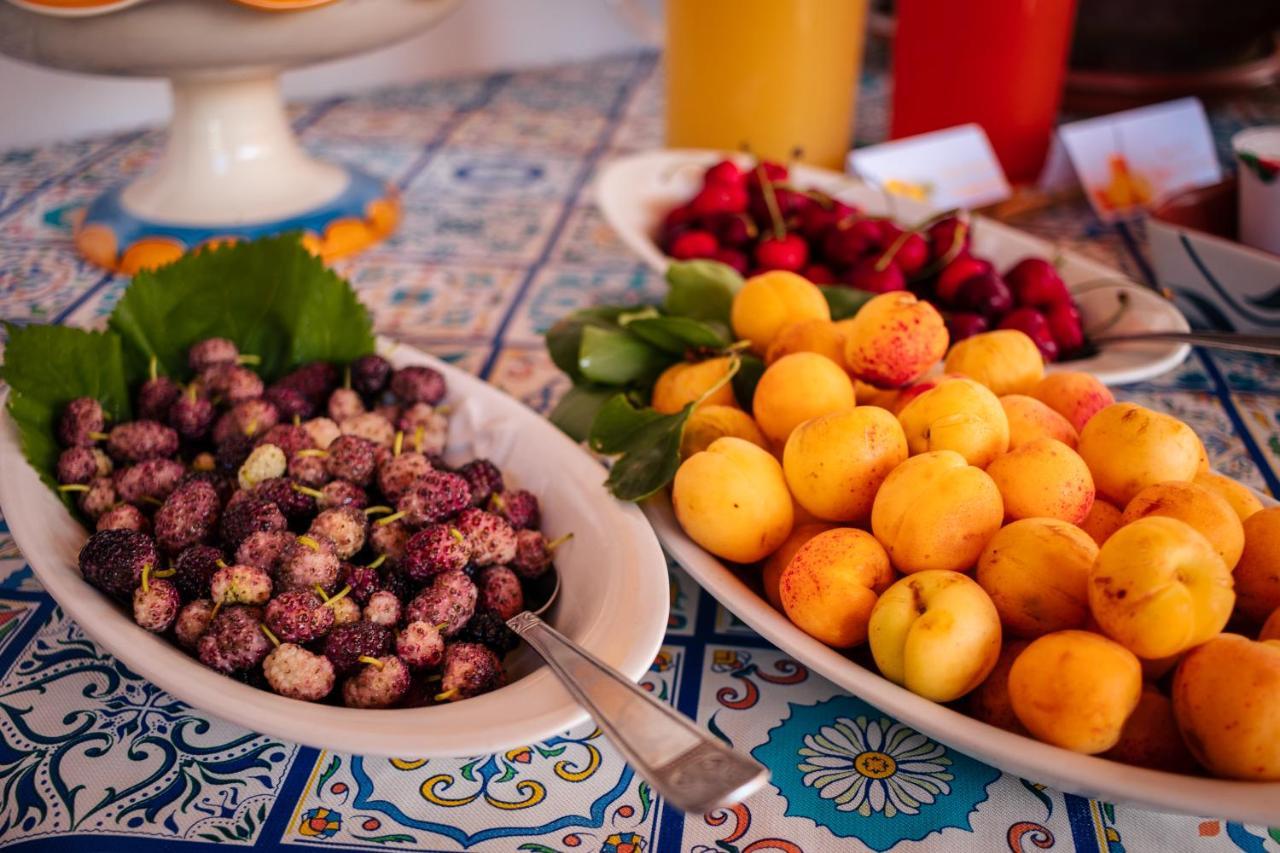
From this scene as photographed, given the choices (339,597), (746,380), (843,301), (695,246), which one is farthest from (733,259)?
(339,597)

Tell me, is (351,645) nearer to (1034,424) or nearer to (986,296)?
(1034,424)

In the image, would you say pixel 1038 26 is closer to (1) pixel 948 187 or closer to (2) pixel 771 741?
(1) pixel 948 187

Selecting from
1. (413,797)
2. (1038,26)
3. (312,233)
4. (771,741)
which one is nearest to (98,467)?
(413,797)

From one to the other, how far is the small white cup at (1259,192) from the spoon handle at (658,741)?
0.70m

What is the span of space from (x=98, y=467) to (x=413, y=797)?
239 mm

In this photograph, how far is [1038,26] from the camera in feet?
3.29

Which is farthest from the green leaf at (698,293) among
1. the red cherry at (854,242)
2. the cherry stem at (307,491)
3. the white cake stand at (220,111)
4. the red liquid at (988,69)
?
the red liquid at (988,69)

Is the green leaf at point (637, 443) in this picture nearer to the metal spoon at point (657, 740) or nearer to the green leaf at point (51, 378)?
the metal spoon at point (657, 740)

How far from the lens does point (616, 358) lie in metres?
0.58

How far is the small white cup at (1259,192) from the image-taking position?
79cm

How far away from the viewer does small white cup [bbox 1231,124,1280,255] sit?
79 centimetres

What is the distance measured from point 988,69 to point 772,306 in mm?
600

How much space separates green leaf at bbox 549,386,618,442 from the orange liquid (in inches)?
19.0

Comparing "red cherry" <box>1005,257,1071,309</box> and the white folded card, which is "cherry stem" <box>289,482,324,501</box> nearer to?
"red cherry" <box>1005,257,1071,309</box>
